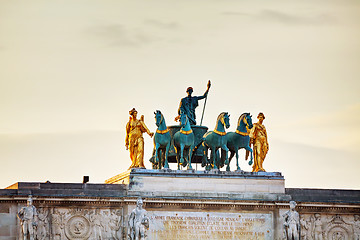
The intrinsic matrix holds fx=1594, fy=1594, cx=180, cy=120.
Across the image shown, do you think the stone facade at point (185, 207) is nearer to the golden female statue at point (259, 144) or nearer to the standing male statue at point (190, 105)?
the golden female statue at point (259, 144)

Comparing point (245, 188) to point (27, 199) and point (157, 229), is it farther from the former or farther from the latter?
point (27, 199)

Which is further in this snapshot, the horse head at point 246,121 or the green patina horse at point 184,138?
the horse head at point 246,121

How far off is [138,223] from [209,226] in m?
3.94

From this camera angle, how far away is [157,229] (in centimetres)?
7219

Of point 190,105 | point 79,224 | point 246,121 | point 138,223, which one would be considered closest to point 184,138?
point 246,121

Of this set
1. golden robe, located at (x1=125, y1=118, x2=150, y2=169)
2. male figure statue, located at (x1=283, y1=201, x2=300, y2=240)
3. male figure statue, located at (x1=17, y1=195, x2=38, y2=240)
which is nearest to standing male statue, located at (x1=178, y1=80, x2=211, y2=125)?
golden robe, located at (x1=125, y1=118, x2=150, y2=169)

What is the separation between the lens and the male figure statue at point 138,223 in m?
70.4

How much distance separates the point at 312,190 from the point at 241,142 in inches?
158

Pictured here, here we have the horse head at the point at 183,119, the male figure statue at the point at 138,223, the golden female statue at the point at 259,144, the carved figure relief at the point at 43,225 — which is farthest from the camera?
the golden female statue at the point at 259,144

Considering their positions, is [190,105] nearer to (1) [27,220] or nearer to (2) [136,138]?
(2) [136,138]

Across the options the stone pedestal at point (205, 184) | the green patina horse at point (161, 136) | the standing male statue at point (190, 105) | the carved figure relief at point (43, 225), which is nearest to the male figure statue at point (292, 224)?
the stone pedestal at point (205, 184)

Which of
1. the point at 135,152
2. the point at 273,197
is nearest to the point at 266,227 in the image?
the point at 273,197

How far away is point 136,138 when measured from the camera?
73.7 metres

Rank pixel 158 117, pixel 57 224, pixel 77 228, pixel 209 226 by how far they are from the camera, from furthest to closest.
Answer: pixel 158 117 < pixel 209 226 < pixel 77 228 < pixel 57 224
